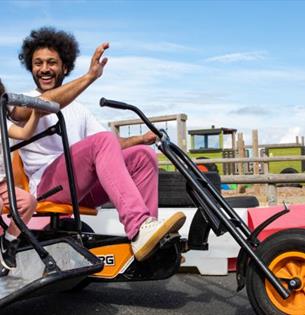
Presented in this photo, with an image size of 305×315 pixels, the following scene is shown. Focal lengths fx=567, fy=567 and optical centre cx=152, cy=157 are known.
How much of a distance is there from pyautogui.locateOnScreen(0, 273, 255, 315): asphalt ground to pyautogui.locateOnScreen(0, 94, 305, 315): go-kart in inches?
13.5

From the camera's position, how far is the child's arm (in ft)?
9.37

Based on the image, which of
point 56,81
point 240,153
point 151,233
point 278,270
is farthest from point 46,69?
point 240,153

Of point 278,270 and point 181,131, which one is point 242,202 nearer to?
point 278,270

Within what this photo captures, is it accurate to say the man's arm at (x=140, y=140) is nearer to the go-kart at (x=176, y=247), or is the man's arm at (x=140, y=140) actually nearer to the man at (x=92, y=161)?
the man at (x=92, y=161)

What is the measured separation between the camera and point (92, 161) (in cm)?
305

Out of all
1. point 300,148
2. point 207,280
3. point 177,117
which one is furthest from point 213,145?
point 207,280

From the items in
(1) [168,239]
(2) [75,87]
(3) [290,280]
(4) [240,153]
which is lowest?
(4) [240,153]

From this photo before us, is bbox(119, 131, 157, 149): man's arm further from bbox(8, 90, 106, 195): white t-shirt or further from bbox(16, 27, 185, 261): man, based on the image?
bbox(8, 90, 106, 195): white t-shirt

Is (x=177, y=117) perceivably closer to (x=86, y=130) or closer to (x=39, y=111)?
(x=86, y=130)

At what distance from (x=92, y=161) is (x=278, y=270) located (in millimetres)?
1127

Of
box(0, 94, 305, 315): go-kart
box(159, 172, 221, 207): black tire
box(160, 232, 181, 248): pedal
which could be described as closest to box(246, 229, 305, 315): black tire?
box(0, 94, 305, 315): go-kart

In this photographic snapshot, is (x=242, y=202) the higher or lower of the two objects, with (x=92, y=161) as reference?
lower

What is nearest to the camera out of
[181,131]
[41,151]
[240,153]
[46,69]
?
[41,151]

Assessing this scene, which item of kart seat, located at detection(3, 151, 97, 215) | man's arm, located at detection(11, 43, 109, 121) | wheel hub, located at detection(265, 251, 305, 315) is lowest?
wheel hub, located at detection(265, 251, 305, 315)
